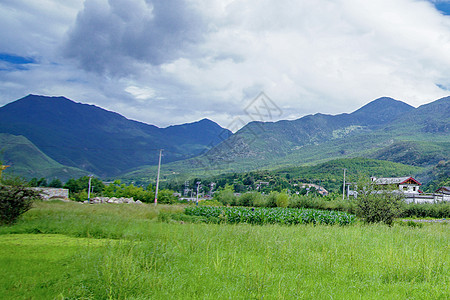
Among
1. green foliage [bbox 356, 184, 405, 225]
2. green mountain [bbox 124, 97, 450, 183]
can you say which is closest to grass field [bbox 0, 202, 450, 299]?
green foliage [bbox 356, 184, 405, 225]

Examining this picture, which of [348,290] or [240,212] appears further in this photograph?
[240,212]

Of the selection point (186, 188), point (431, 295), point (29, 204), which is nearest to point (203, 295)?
point (431, 295)

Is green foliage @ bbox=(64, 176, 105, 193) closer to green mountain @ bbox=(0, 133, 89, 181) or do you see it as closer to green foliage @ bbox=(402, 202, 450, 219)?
green mountain @ bbox=(0, 133, 89, 181)

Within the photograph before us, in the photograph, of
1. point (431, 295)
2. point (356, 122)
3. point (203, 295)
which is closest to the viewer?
point (203, 295)

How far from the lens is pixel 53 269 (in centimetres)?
624

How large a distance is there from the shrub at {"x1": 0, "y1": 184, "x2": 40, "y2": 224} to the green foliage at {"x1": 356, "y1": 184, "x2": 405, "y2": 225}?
50.7ft

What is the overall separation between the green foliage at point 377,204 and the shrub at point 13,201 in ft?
50.7

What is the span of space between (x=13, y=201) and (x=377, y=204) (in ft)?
53.6

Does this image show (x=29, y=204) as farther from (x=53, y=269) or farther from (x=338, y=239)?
(x=338, y=239)

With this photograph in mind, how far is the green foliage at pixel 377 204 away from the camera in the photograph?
16531mm

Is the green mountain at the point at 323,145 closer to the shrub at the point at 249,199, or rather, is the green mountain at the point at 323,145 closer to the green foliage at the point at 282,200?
the shrub at the point at 249,199

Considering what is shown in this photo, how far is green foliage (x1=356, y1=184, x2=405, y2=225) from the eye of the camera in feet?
54.2

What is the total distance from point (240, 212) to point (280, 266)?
33.2 feet

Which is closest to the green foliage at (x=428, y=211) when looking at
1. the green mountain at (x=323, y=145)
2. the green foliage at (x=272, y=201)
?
the green foliage at (x=272, y=201)
